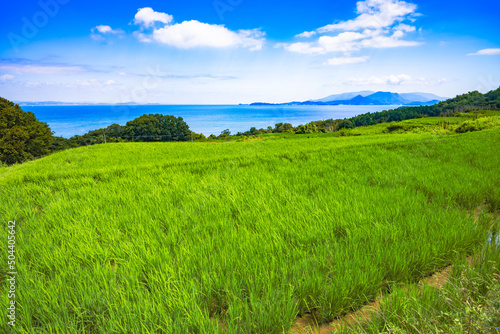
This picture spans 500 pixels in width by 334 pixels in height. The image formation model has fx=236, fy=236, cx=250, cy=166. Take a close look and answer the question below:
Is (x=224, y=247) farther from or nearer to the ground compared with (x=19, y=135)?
nearer to the ground

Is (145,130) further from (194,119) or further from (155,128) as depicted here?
(194,119)

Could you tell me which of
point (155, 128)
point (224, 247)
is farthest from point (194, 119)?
point (224, 247)

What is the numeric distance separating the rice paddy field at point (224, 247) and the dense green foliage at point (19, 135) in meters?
24.9

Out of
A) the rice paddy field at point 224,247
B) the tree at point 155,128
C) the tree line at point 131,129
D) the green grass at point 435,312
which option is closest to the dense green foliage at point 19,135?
the tree line at point 131,129

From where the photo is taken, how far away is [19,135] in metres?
22.5

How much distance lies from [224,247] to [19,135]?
30069 mm

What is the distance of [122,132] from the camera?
2803cm

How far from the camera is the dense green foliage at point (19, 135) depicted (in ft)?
71.0

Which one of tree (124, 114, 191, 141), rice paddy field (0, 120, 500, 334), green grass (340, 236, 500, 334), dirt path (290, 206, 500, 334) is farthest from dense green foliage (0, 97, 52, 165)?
green grass (340, 236, 500, 334)

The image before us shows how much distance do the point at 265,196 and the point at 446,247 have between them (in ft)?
6.93

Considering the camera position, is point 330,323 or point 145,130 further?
point 145,130

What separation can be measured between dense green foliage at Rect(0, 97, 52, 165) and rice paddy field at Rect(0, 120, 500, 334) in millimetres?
24855

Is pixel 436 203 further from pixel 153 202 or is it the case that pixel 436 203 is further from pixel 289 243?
pixel 153 202

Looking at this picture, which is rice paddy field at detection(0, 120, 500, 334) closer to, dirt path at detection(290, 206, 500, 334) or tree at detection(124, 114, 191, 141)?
dirt path at detection(290, 206, 500, 334)
